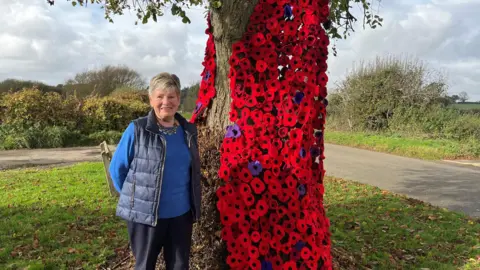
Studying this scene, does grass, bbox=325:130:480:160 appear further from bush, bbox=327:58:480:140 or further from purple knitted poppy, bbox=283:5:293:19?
purple knitted poppy, bbox=283:5:293:19

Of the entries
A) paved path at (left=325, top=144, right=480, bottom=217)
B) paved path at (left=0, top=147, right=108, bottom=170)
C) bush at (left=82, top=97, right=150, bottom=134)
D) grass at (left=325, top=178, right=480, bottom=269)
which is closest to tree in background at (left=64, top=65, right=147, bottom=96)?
bush at (left=82, top=97, right=150, bottom=134)

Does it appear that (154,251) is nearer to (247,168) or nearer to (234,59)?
(247,168)

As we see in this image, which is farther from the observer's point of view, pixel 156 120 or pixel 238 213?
pixel 238 213

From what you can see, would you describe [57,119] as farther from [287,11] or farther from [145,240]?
[145,240]

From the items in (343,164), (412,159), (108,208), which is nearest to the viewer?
(108,208)

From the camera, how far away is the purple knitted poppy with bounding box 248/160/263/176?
3197 millimetres

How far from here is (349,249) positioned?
4668mm

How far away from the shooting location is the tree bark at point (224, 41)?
134 inches

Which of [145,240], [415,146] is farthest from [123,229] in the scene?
[415,146]

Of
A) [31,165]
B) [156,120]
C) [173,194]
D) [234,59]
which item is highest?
[234,59]

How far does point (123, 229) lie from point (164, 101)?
3190 mm

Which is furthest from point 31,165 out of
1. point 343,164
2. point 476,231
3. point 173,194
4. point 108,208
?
point 476,231

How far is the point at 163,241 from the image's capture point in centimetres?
268

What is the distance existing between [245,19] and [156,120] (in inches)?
54.9
